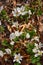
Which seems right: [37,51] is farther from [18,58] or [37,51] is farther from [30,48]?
[18,58]

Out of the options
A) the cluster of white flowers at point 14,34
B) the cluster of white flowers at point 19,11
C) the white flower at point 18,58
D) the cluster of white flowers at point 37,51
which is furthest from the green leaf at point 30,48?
the cluster of white flowers at point 19,11

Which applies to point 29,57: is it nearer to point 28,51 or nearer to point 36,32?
point 28,51

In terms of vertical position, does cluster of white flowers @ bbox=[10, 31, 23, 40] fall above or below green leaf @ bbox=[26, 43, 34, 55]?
above

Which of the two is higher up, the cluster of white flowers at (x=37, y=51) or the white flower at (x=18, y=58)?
the cluster of white flowers at (x=37, y=51)

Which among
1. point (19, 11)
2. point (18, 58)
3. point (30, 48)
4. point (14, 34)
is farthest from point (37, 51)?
point (19, 11)

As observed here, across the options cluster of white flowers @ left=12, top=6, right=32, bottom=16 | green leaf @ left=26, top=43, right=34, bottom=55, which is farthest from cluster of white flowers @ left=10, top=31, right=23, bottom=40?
cluster of white flowers @ left=12, top=6, right=32, bottom=16

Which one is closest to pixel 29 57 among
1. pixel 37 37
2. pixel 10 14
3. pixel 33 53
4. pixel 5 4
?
pixel 33 53

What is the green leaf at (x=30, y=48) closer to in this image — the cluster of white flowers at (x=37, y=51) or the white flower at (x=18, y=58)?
the cluster of white flowers at (x=37, y=51)

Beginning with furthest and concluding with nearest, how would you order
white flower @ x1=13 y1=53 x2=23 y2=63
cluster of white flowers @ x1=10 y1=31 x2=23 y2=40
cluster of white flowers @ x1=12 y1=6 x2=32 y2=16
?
cluster of white flowers @ x1=12 y1=6 x2=32 y2=16 < cluster of white flowers @ x1=10 y1=31 x2=23 y2=40 < white flower @ x1=13 y1=53 x2=23 y2=63

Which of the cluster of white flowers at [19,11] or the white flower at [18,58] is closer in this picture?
the white flower at [18,58]

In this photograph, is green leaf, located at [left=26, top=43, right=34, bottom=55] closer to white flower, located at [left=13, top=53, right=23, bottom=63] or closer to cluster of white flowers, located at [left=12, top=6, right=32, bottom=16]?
white flower, located at [left=13, top=53, right=23, bottom=63]

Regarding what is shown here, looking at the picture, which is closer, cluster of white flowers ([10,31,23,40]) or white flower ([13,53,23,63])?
white flower ([13,53,23,63])
